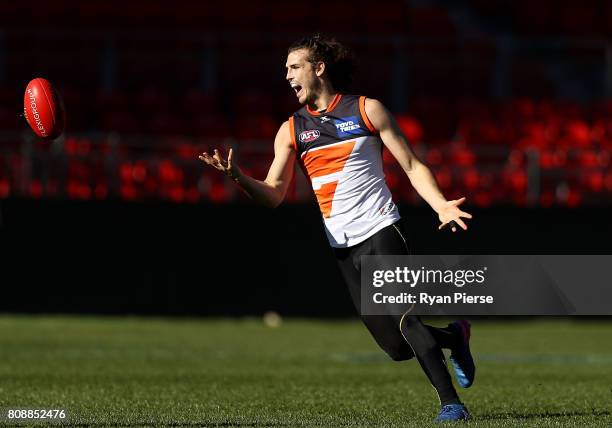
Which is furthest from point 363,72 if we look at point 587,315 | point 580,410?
point 580,410

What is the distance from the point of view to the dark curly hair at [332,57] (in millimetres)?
7438

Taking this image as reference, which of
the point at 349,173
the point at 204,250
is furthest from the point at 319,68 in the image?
the point at 204,250

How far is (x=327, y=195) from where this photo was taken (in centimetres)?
743

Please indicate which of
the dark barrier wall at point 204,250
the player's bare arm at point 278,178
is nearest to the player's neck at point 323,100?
the player's bare arm at point 278,178

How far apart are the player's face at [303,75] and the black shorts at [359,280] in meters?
0.93

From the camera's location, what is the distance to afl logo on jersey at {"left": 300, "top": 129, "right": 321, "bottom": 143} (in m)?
7.41

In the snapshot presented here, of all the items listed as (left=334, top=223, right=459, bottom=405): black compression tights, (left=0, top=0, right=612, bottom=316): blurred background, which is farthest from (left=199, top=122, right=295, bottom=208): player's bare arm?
(left=0, top=0, right=612, bottom=316): blurred background

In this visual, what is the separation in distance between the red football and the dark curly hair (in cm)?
157

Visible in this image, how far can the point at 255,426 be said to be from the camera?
6.77 meters

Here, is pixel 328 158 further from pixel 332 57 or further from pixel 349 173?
pixel 332 57

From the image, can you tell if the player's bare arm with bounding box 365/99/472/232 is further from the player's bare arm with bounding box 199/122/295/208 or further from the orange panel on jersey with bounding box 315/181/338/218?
the player's bare arm with bounding box 199/122/295/208

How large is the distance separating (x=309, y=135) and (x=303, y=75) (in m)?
0.35

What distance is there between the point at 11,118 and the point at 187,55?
3241mm

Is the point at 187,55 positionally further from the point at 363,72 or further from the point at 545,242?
the point at 545,242
